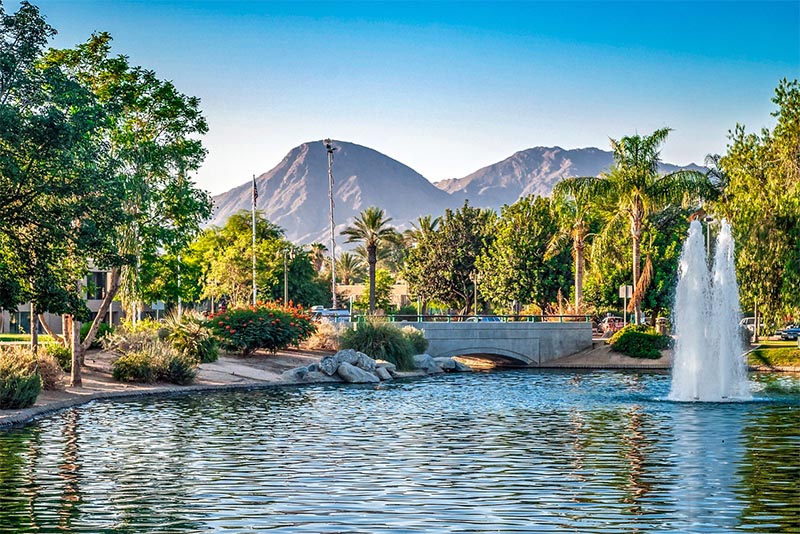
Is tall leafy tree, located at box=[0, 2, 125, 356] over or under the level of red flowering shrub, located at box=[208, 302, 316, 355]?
over

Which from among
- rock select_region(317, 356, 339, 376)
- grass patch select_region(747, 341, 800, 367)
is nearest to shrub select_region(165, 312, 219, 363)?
rock select_region(317, 356, 339, 376)

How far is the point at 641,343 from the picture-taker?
63.5 meters

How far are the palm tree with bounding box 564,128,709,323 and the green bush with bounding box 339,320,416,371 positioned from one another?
1711 cm

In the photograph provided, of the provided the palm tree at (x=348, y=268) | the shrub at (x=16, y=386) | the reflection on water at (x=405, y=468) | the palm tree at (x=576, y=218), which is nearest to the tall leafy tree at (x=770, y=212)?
the palm tree at (x=576, y=218)

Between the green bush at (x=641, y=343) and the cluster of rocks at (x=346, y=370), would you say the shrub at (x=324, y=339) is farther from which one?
the green bush at (x=641, y=343)

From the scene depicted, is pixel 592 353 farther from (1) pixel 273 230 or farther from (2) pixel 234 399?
(1) pixel 273 230

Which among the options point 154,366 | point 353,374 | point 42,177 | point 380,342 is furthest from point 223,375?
point 42,177

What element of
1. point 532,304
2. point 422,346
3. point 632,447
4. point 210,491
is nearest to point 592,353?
point 422,346

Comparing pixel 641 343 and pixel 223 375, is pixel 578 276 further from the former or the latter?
pixel 223 375

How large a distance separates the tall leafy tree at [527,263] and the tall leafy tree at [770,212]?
30.7 metres

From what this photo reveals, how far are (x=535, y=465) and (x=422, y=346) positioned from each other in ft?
140

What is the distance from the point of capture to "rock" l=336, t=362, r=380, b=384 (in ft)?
157

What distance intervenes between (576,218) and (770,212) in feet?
81.4

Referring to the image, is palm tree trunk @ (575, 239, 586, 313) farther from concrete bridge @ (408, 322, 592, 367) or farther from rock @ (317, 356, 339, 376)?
rock @ (317, 356, 339, 376)
